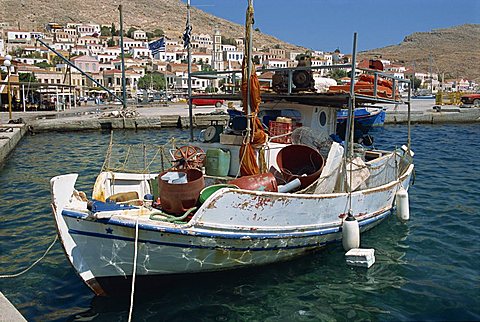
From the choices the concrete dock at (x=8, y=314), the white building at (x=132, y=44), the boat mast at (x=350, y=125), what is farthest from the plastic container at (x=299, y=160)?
the white building at (x=132, y=44)

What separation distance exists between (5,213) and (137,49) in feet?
507

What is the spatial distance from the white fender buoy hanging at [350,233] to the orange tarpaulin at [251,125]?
5.87 ft

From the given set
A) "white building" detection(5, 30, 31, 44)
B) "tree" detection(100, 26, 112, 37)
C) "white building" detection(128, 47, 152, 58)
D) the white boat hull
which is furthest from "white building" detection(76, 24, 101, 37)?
the white boat hull

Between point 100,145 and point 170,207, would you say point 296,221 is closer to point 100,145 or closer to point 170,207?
point 170,207

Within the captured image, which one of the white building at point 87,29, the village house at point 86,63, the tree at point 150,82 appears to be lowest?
the tree at point 150,82

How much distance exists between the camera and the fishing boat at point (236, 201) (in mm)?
6332

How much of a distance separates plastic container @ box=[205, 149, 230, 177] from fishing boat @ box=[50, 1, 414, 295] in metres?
0.02

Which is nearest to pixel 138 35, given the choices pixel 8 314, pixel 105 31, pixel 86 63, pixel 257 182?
pixel 105 31

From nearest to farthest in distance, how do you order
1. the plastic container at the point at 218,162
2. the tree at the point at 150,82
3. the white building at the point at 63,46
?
the plastic container at the point at 218,162 → the tree at the point at 150,82 → the white building at the point at 63,46

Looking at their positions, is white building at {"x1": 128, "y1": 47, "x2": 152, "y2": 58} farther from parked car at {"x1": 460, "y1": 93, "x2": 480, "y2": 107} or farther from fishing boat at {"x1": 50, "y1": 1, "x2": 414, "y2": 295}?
fishing boat at {"x1": 50, "y1": 1, "x2": 414, "y2": 295}

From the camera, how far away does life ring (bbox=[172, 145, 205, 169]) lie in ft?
28.1

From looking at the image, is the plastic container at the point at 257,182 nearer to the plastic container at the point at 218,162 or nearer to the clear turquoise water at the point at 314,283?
the plastic container at the point at 218,162

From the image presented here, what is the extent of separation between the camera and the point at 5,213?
11.7 metres

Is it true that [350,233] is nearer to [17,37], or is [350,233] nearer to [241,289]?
[241,289]
